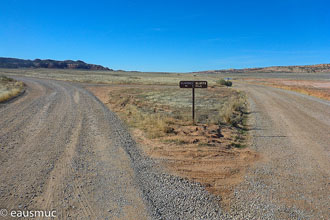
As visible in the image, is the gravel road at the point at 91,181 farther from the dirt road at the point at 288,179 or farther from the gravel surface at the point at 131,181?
the dirt road at the point at 288,179

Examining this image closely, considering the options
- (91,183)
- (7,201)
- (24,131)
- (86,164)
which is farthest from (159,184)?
(24,131)

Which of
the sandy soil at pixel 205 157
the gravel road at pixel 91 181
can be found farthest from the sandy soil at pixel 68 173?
the sandy soil at pixel 205 157

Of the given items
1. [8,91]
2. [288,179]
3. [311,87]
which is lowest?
[288,179]

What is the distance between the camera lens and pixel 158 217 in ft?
10.9

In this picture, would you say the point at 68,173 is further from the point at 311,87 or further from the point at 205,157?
the point at 311,87

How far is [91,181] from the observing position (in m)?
4.35

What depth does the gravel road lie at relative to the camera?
349cm

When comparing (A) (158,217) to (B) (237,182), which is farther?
(B) (237,182)

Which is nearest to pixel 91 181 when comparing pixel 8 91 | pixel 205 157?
pixel 205 157

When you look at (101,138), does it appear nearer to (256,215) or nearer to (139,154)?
(139,154)

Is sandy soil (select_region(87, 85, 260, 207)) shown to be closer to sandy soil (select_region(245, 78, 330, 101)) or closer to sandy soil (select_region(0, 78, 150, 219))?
sandy soil (select_region(0, 78, 150, 219))

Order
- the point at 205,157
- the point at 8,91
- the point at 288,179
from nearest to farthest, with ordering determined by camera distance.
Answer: the point at 288,179, the point at 205,157, the point at 8,91

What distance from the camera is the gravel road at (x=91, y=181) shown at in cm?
349

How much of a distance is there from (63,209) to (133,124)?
5883mm
